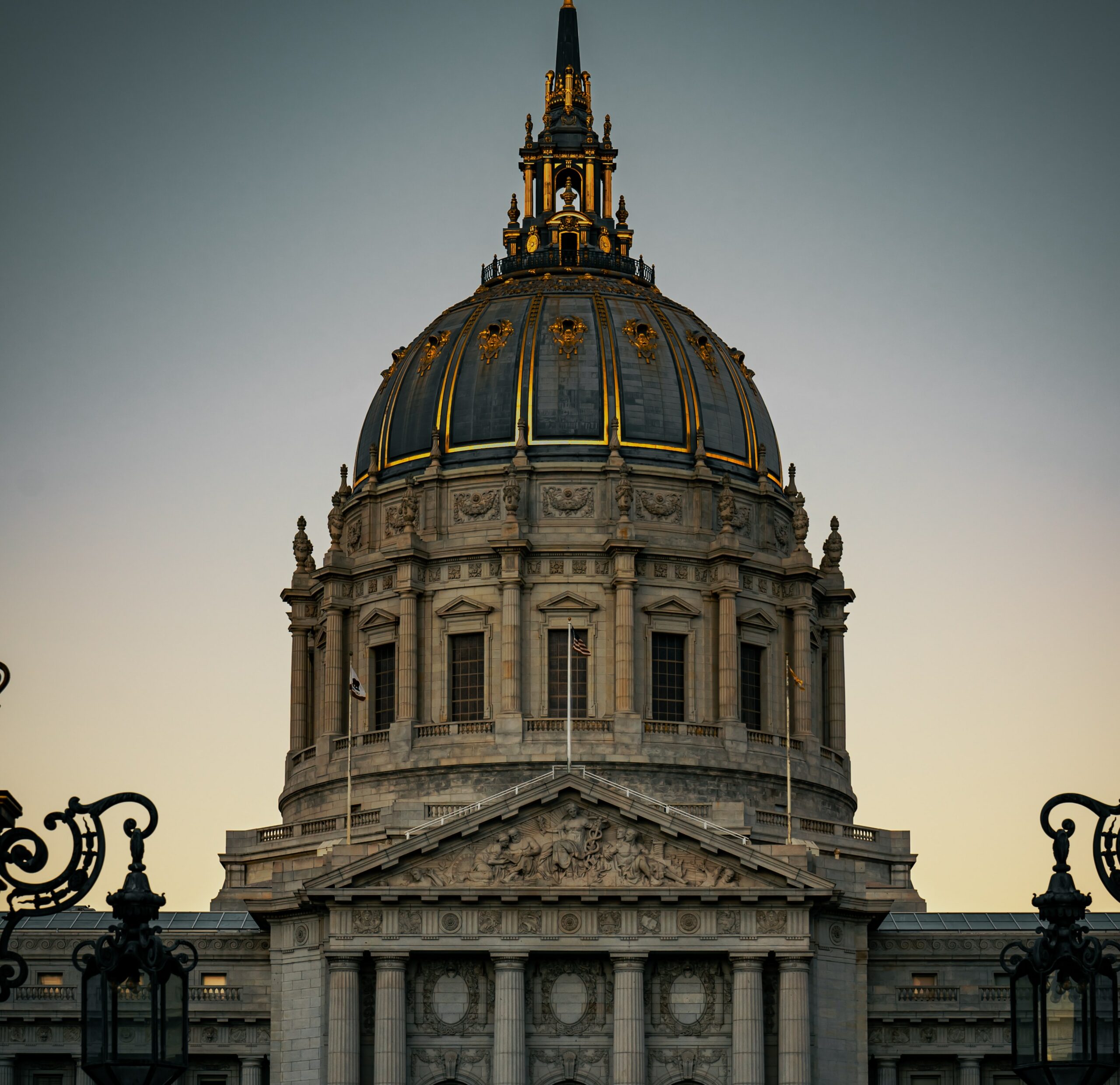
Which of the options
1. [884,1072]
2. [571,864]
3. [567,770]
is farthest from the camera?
[884,1072]

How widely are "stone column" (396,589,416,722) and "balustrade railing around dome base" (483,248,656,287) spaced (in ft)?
64.5

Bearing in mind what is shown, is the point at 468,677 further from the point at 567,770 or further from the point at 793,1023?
the point at 793,1023

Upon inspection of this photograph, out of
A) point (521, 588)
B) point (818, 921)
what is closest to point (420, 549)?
point (521, 588)

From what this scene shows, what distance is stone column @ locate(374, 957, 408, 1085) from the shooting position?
90.4 m

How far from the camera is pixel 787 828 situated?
104188 millimetres

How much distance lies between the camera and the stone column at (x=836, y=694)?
119562mm

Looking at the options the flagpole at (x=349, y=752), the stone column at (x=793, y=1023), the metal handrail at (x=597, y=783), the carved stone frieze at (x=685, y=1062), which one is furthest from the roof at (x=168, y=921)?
the stone column at (x=793, y=1023)

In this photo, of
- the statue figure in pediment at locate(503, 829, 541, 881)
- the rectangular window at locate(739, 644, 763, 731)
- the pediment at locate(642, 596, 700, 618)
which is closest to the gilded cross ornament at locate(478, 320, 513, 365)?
the pediment at locate(642, 596, 700, 618)

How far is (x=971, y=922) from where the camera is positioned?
104 metres

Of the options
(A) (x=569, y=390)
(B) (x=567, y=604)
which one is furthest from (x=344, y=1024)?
(A) (x=569, y=390)

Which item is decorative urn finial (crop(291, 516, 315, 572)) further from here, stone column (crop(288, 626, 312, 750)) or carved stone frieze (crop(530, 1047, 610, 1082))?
carved stone frieze (crop(530, 1047, 610, 1082))

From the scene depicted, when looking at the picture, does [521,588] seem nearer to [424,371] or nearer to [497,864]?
[424,371]

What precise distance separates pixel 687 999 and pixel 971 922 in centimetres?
1701

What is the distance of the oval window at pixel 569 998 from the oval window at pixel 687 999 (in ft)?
10.2
